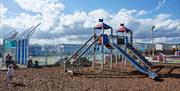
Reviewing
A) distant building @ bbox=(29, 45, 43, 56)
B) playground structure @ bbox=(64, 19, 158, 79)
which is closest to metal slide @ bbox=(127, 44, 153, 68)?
playground structure @ bbox=(64, 19, 158, 79)

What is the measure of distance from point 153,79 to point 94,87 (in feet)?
14.1

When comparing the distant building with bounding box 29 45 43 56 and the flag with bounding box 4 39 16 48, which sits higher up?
the flag with bounding box 4 39 16 48

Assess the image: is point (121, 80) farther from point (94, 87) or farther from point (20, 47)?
point (20, 47)

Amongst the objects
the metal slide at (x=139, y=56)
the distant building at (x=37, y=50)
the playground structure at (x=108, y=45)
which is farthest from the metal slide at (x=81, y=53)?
the distant building at (x=37, y=50)

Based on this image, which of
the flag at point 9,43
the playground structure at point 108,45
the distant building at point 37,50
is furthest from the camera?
the distant building at point 37,50

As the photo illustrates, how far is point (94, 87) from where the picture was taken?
14.2 metres

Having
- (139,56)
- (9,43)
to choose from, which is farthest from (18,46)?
(139,56)

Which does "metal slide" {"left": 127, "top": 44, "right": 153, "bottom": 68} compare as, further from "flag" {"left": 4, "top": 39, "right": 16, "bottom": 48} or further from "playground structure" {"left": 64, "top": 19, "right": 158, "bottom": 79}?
"flag" {"left": 4, "top": 39, "right": 16, "bottom": 48}

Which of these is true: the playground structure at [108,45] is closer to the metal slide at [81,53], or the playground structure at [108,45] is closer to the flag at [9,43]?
the metal slide at [81,53]

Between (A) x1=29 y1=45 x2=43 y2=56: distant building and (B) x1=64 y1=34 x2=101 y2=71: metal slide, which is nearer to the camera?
(B) x1=64 y1=34 x2=101 y2=71: metal slide

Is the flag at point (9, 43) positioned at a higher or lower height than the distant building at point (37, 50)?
higher

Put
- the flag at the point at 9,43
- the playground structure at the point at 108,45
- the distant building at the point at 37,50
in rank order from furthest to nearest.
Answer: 1. the distant building at the point at 37,50
2. the flag at the point at 9,43
3. the playground structure at the point at 108,45

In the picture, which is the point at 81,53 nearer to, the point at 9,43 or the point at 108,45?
the point at 108,45

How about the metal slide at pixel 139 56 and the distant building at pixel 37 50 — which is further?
the distant building at pixel 37 50
